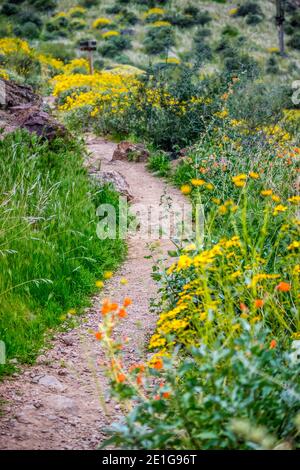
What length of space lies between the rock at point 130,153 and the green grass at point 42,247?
3464 millimetres

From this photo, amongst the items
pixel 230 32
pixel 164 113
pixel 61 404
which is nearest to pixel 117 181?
pixel 164 113

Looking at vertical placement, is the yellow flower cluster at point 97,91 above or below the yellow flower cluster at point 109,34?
below

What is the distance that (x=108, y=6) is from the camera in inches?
1532

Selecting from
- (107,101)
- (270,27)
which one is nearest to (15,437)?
(107,101)

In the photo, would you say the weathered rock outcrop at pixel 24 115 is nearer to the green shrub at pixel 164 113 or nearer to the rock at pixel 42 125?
the rock at pixel 42 125

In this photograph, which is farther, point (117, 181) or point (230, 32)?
point (230, 32)

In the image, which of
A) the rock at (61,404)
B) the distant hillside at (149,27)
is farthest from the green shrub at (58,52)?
the rock at (61,404)

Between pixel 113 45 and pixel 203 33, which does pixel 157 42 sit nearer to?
pixel 113 45

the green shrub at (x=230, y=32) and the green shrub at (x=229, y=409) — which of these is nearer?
the green shrub at (x=229, y=409)

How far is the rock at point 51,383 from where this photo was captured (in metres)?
3.54

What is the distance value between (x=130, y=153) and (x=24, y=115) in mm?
2390

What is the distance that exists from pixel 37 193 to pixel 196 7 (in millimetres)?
36233

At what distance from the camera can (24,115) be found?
8.57 metres
